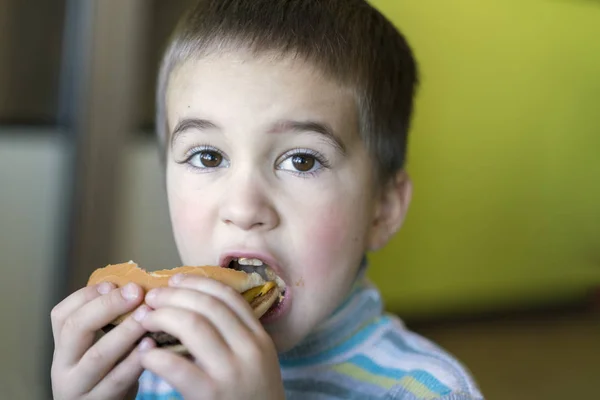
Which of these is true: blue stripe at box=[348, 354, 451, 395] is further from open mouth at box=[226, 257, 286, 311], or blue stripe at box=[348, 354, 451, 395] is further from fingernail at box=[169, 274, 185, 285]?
fingernail at box=[169, 274, 185, 285]

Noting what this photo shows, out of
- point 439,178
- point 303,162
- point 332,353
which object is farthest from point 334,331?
point 439,178

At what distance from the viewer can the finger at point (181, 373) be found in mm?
684

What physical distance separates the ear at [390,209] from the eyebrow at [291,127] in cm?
18

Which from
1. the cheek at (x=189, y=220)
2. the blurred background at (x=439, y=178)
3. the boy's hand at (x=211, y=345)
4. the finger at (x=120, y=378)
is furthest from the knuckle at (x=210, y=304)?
the blurred background at (x=439, y=178)

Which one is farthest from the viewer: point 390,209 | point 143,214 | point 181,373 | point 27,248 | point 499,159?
point 499,159

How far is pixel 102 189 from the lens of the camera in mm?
2137

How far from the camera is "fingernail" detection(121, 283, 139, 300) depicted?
30.3 inches

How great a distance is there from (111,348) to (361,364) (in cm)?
43

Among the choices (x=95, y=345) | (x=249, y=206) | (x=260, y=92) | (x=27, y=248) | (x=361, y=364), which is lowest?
(x=27, y=248)

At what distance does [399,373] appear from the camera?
1.01 meters

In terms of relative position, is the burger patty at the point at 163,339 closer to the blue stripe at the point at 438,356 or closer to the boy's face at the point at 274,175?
the boy's face at the point at 274,175

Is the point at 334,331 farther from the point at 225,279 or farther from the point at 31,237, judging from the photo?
the point at 31,237

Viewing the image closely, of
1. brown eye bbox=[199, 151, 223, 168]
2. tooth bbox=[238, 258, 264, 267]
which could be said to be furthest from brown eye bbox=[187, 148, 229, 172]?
tooth bbox=[238, 258, 264, 267]

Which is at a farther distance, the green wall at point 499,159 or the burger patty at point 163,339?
the green wall at point 499,159
